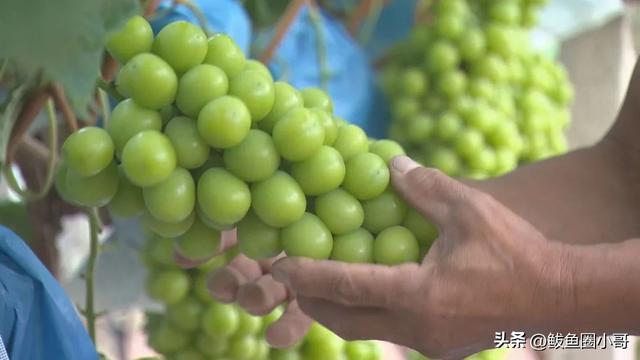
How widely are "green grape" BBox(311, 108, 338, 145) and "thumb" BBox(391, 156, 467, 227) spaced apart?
0.04 m

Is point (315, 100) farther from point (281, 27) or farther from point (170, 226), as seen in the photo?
point (281, 27)

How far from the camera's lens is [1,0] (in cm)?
33

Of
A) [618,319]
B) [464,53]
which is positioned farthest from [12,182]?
[464,53]

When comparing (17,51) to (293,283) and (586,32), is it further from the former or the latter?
(586,32)

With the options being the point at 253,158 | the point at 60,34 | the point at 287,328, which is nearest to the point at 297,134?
the point at 253,158

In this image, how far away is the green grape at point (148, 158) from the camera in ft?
1.34

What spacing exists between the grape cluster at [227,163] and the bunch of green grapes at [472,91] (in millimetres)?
408

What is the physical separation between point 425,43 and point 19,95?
0.49 metres

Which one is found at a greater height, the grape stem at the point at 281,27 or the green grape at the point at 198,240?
the grape stem at the point at 281,27

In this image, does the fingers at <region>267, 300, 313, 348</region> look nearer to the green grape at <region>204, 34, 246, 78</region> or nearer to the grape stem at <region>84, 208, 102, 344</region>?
the grape stem at <region>84, 208, 102, 344</region>

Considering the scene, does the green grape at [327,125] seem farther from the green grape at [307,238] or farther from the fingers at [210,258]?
the fingers at [210,258]

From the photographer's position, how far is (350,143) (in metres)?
0.47

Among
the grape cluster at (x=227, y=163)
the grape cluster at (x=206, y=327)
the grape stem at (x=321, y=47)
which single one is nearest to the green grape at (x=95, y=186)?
the grape cluster at (x=227, y=163)

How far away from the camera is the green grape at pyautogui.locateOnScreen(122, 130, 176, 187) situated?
41 cm
